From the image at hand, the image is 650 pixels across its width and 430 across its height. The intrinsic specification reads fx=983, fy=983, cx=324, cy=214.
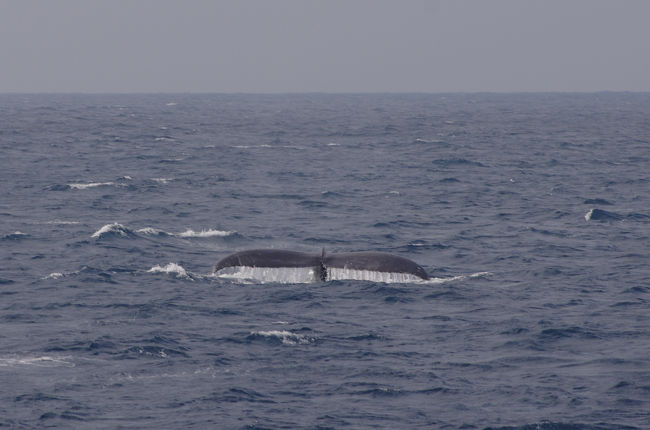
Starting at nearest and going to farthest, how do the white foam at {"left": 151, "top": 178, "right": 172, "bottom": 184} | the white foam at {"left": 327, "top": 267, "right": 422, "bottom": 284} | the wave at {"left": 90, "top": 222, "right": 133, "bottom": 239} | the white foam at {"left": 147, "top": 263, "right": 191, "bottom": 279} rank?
1. the white foam at {"left": 327, "top": 267, "right": 422, "bottom": 284}
2. the white foam at {"left": 147, "top": 263, "right": 191, "bottom": 279}
3. the wave at {"left": 90, "top": 222, "right": 133, "bottom": 239}
4. the white foam at {"left": 151, "top": 178, "right": 172, "bottom": 184}

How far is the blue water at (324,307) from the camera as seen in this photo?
21312mm

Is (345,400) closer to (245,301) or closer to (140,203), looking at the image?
(245,301)

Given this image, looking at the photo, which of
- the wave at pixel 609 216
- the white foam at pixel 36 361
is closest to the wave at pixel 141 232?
the white foam at pixel 36 361

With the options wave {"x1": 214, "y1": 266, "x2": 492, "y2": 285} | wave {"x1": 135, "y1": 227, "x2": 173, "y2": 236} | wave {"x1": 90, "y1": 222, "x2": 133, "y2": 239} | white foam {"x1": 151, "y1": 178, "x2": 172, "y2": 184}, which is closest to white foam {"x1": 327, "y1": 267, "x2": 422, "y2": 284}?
wave {"x1": 214, "y1": 266, "x2": 492, "y2": 285}

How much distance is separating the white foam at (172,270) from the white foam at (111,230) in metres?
7.36

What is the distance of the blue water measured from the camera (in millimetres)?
21312

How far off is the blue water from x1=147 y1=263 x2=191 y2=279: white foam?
106 millimetres

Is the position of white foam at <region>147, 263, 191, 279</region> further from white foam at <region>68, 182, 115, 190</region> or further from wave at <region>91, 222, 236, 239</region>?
white foam at <region>68, 182, 115, 190</region>

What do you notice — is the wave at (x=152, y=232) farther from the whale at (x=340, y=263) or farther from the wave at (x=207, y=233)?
the whale at (x=340, y=263)

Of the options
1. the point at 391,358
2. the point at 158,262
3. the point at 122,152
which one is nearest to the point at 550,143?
the point at 122,152

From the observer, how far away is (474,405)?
2123cm

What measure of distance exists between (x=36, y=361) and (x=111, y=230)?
19075 mm

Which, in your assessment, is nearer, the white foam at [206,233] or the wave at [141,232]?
the wave at [141,232]

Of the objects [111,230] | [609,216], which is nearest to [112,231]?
[111,230]
